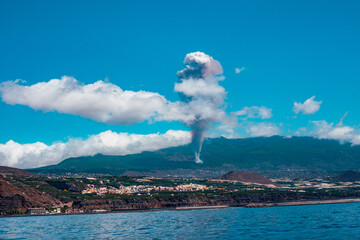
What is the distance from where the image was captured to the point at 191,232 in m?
105

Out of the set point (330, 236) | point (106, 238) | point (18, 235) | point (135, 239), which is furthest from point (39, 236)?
point (330, 236)

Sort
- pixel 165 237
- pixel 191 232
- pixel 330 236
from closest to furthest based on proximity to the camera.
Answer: pixel 330 236
pixel 165 237
pixel 191 232

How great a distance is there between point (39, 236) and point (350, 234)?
265 feet

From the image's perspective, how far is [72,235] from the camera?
10619 centimetres

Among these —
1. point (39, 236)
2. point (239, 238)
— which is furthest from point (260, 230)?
point (39, 236)

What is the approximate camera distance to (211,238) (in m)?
90.8

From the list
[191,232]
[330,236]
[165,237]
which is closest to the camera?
[330,236]

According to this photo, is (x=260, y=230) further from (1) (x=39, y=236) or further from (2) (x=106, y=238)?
(1) (x=39, y=236)

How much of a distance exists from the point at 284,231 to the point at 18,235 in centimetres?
7355

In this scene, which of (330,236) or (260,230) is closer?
(330,236)

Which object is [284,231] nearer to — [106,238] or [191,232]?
[191,232]

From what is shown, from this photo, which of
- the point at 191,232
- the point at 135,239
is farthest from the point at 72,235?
the point at 191,232

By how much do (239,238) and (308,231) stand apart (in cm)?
2151

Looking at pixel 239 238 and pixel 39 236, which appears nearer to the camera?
pixel 239 238
